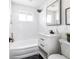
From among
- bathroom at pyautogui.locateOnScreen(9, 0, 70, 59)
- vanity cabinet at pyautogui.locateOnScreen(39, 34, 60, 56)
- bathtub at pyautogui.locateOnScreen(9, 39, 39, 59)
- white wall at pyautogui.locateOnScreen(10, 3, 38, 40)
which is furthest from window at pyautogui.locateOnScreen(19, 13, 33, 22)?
vanity cabinet at pyautogui.locateOnScreen(39, 34, 60, 56)

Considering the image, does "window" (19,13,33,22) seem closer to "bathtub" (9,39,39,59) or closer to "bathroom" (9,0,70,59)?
"bathroom" (9,0,70,59)

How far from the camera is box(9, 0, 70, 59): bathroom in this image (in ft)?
6.05

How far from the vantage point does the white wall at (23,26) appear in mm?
3492

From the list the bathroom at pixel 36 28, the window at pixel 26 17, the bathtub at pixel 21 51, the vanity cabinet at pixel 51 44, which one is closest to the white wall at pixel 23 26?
the bathroom at pixel 36 28

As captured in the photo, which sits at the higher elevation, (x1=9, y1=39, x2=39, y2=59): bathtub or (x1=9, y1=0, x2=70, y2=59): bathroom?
(x1=9, y1=0, x2=70, y2=59): bathroom

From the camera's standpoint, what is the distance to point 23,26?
3.75 m

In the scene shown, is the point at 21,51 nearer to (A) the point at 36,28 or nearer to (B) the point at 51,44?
(B) the point at 51,44

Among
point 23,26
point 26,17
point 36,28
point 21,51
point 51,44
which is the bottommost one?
point 21,51

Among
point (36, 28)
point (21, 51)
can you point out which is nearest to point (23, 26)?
point (36, 28)

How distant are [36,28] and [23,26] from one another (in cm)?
90

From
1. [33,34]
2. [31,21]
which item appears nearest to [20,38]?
[33,34]
